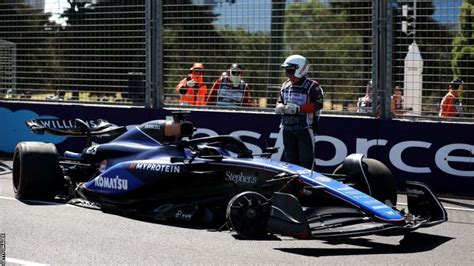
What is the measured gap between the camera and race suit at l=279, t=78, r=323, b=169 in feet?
33.6

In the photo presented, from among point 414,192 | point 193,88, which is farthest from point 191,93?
point 414,192

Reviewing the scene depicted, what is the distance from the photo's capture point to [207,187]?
332 inches

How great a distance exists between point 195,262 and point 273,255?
714 millimetres

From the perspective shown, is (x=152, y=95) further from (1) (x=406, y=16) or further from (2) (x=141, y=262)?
(2) (x=141, y=262)

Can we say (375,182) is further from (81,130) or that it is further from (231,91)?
(231,91)

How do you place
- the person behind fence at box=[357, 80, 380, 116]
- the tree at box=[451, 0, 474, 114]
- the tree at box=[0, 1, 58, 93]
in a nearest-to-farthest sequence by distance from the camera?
the tree at box=[451, 0, 474, 114]
the person behind fence at box=[357, 80, 380, 116]
the tree at box=[0, 1, 58, 93]

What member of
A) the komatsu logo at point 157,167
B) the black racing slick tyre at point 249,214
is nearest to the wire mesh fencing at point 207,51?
the komatsu logo at point 157,167

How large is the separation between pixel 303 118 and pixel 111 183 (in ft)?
8.93

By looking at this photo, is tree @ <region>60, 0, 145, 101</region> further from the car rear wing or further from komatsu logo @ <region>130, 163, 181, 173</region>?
komatsu logo @ <region>130, 163, 181, 173</region>

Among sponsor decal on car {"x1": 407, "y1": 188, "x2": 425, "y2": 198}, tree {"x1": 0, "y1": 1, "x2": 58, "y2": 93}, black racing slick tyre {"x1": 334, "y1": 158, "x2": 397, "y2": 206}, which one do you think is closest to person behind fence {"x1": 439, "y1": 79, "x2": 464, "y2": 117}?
black racing slick tyre {"x1": 334, "y1": 158, "x2": 397, "y2": 206}

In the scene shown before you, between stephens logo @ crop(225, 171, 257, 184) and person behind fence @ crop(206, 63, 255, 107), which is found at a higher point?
person behind fence @ crop(206, 63, 255, 107)

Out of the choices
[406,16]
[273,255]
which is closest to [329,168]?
[406,16]

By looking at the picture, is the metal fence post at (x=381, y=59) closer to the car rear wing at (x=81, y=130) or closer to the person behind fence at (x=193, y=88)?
the person behind fence at (x=193, y=88)

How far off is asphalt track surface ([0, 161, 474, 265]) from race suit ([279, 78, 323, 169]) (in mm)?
2225
